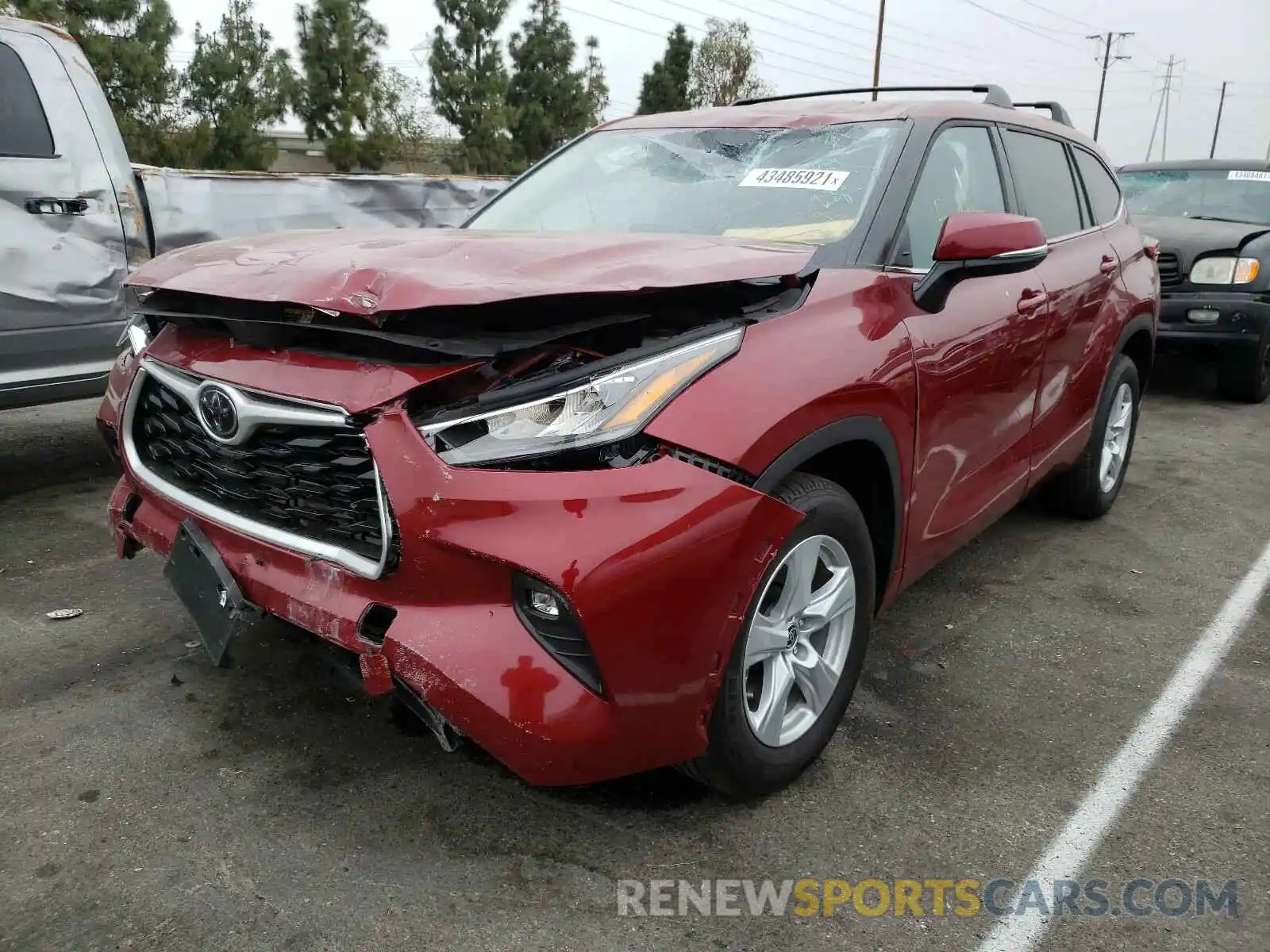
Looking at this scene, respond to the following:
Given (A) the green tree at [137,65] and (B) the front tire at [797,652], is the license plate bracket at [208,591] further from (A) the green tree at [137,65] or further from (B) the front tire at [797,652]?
(A) the green tree at [137,65]

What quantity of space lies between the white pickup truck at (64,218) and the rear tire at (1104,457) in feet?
9.64

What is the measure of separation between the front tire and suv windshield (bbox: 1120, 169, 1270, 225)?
7304mm

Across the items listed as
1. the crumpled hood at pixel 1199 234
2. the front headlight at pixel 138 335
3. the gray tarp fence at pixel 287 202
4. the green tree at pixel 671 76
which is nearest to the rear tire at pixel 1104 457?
the gray tarp fence at pixel 287 202

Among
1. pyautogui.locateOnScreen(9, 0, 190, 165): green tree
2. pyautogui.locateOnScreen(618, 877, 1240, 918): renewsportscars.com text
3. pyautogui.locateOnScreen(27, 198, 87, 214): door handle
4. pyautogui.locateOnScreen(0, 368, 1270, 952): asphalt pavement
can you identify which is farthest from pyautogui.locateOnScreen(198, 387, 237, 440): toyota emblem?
pyautogui.locateOnScreen(9, 0, 190, 165): green tree

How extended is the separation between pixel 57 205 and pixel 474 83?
29.4 metres

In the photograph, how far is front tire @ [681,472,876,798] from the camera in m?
2.18

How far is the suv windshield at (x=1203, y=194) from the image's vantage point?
8.24 meters

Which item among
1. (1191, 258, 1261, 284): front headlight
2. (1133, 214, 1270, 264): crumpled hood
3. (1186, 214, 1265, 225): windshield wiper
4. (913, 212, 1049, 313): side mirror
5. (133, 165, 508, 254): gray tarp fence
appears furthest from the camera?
(1186, 214, 1265, 225): windshield wiper

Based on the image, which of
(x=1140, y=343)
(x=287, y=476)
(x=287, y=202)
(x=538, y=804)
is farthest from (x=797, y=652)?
(x=287, y=202)

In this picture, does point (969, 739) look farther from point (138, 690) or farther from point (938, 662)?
point (138, 690)

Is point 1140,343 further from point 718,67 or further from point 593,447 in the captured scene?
point 718,67

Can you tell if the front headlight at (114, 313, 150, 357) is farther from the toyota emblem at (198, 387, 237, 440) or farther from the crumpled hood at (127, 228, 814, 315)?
the toyota emblem at (198, 387, 237, 440)

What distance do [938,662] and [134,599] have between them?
279 cm

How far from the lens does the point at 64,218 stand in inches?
178
